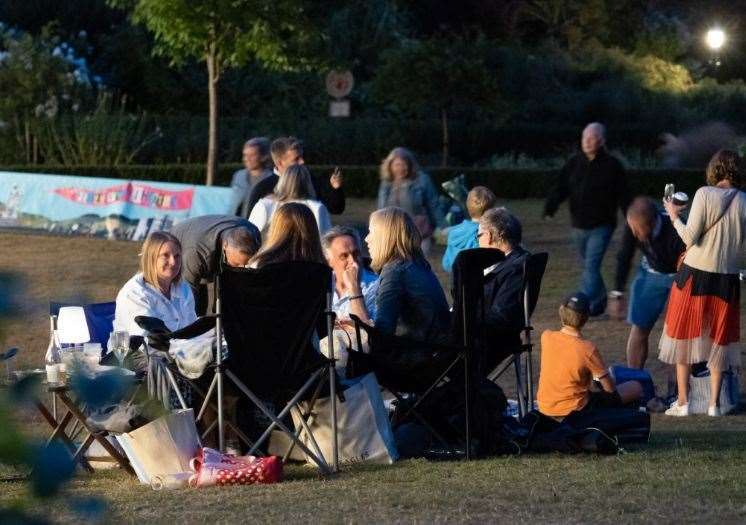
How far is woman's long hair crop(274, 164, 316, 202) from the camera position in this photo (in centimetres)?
951

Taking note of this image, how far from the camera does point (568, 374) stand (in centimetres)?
771

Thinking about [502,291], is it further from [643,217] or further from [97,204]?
[97,204]

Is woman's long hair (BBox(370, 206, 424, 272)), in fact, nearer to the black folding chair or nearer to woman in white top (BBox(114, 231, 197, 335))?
the black folding chair

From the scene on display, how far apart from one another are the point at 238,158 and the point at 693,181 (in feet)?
33.6

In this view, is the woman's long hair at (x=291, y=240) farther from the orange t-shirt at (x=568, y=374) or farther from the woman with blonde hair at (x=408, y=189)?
the woman with blonde hair at (x=408, y=189)

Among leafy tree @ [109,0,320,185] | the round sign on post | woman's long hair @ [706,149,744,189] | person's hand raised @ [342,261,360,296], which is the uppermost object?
leafy tree @ [109,0,320,185]

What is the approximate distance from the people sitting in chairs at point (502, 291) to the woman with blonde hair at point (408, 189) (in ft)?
13.8

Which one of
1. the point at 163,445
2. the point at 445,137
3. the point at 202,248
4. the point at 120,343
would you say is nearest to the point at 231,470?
the point at 163,445

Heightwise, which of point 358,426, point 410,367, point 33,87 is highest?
point 33,87

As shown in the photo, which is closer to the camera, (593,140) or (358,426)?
(358,426)

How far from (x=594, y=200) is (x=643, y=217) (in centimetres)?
326

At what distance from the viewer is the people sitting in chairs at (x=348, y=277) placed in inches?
310

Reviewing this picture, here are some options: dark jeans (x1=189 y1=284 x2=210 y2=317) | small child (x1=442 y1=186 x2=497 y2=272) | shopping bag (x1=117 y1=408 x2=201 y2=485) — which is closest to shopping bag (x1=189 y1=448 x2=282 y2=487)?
shopping bag (x1=117 y1=408 x2=201 y2=485)

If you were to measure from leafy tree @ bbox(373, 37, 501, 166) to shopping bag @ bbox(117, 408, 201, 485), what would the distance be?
2402 cm
